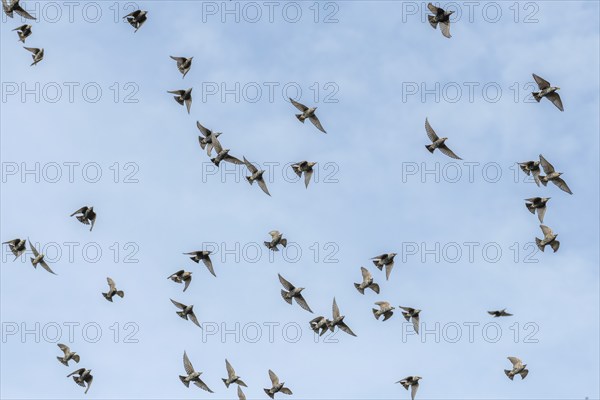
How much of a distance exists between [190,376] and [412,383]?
37.3 ft

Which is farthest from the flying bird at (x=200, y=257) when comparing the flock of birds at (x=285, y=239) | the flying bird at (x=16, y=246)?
the flying bird at (x=16, y=246)

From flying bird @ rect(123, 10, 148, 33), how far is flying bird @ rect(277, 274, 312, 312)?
46.6 feet

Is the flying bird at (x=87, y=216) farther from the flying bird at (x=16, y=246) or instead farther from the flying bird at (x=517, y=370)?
the flying bird at (x=517, y=370)

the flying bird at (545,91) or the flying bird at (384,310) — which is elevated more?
the flying bird at (545,91)

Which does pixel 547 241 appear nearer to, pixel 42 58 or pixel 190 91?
pixel 190 91

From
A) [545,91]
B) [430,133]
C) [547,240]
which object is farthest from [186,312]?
[545,91]

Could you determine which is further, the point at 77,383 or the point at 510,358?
the point at 510,358

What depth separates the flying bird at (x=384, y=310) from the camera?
6188 centimetres

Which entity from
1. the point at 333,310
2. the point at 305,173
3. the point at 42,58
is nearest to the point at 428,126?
the point at 305,173

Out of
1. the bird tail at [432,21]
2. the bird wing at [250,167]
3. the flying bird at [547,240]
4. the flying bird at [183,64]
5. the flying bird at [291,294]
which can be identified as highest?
the bird tail at [432,21]

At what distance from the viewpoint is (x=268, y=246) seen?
6084cm

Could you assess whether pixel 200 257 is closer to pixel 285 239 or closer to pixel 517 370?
pixel 285 239

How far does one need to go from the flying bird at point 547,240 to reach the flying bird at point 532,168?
91.7 inches

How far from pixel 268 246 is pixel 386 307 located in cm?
680
